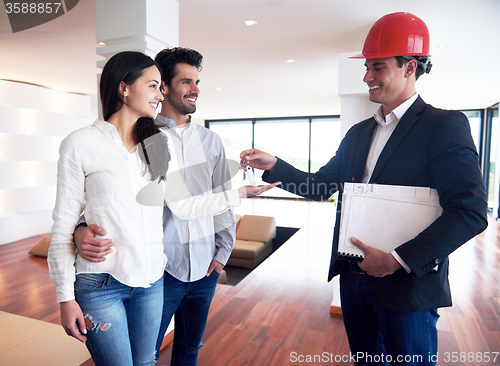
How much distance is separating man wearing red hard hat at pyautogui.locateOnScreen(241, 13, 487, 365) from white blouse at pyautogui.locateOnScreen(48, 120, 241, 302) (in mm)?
706

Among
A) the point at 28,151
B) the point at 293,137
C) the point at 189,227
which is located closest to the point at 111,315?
the point at 189,227

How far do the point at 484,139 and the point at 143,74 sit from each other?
1058cm

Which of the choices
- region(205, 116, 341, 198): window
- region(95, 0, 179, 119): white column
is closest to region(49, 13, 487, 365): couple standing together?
region(95, 0, 179, 119): white column

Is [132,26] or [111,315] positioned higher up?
[132,26]

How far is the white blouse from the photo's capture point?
100cm

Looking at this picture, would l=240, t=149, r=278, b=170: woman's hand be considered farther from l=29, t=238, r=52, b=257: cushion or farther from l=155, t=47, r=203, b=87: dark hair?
l=29, t=238, r=52, b=257: cushion

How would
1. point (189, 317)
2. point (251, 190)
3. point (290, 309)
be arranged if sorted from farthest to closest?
point (290, 309)
point (189, 317)
point (251, 190)

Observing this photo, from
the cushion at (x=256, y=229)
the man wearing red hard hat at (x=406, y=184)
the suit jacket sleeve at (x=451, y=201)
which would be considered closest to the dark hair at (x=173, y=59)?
the man wearing red hard hat at (x=406, y=184)

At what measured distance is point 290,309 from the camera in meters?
3.04

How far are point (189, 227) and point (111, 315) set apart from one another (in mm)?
508

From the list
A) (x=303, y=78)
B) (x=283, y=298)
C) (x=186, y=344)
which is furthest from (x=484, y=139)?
(x=186, y=344)

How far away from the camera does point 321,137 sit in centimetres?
1143

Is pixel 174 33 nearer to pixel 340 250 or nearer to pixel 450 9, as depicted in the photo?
pixel 340 250

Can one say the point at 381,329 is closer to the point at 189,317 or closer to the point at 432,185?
the point at 432,185
